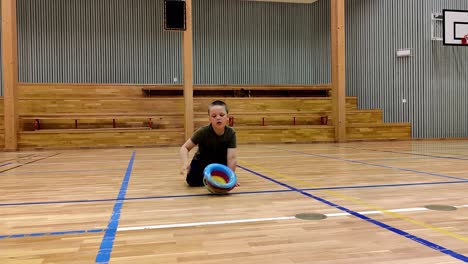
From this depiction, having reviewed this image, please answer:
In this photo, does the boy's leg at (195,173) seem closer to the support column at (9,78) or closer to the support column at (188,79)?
the support column at (188,79)

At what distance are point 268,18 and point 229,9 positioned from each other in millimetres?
1274

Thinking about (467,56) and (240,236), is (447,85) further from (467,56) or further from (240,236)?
(240,236)

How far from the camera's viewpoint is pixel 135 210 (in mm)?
2102

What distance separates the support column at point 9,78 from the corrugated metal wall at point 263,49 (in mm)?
3659

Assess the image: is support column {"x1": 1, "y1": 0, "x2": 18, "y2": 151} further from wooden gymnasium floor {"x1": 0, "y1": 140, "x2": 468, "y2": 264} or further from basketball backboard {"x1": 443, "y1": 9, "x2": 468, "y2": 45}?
basketball backboard {"x1": 443, "y1": 9, "x2": 468, "y2": 45}

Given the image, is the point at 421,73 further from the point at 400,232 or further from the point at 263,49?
the point at 400,232

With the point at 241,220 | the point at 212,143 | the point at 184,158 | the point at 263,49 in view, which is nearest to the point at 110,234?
the point at 241,220

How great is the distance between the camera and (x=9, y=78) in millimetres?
7582

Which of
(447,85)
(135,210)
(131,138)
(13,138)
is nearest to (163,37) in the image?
(131,138)

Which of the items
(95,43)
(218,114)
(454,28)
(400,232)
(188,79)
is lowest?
(400,232)

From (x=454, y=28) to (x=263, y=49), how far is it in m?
5.41

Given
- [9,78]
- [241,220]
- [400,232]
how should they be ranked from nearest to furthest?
[400,232] → [241,220] → [9,78]

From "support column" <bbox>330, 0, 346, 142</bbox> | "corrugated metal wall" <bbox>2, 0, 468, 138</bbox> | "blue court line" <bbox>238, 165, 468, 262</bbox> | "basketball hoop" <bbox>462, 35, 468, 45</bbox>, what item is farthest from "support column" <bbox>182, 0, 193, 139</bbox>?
"basketball hoop" <bbox>462, 35, 468, 45</bbox>

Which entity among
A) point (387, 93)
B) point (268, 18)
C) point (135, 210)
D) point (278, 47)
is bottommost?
point (135, 210)
